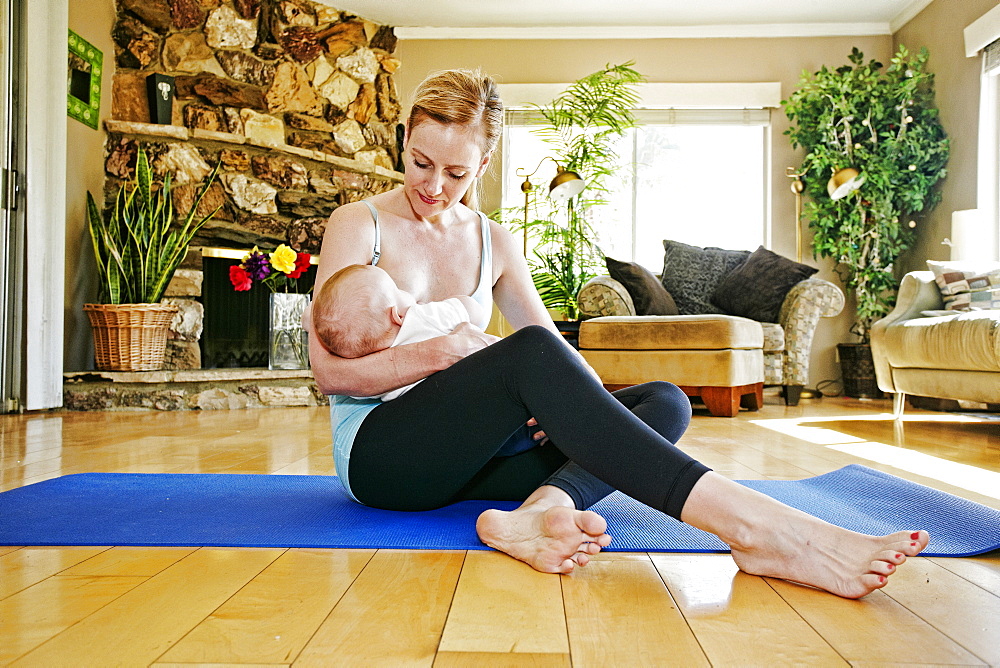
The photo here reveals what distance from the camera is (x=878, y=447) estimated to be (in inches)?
107

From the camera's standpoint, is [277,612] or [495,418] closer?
[277,612]

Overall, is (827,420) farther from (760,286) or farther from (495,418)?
(495,418)

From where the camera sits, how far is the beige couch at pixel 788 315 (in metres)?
4.55

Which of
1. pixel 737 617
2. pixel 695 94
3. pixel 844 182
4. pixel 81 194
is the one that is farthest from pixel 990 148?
pixel 81 194

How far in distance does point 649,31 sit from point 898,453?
13.8ft

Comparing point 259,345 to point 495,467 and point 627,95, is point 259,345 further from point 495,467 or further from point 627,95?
point 495,467

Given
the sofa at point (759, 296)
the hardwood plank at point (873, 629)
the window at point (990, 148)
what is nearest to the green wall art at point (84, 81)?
the sofa at point (759, 296)

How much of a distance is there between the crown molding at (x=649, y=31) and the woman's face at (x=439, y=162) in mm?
4794

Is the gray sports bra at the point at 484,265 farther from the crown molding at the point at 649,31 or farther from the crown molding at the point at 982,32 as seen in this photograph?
the crown molding at the point at 649,31

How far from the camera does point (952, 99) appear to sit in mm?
5020

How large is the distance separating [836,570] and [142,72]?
4836 millimetres

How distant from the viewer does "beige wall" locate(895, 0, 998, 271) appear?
4.80 meters

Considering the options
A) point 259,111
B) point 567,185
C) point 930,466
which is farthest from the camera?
point 259,111

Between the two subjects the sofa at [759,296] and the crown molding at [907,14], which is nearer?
the sofa at [759,296]
